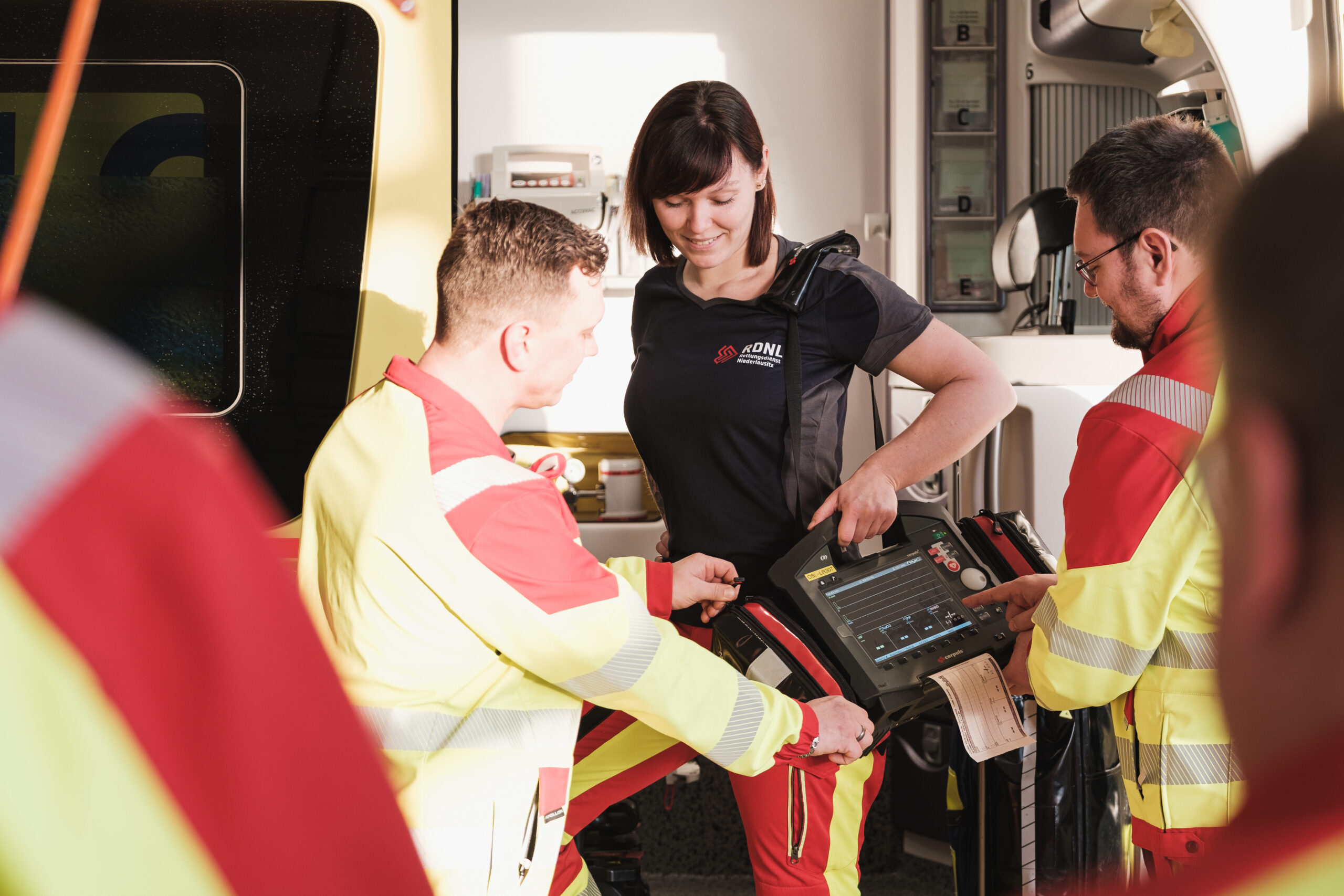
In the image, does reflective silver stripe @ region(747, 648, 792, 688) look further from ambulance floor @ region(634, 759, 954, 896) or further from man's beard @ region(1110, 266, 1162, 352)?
ambulance floor @ region(634, 759, 954, 896)

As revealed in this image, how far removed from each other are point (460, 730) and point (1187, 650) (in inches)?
33.7

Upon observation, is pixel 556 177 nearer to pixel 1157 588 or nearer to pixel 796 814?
pixel 796 814

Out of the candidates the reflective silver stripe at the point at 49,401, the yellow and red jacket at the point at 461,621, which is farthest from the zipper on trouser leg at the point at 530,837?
the reflective silver stripe at the point at 49,401

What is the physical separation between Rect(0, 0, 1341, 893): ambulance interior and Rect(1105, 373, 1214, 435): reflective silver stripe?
2.71 feet

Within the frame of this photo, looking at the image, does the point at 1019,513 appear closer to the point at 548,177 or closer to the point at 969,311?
the point at 969,311

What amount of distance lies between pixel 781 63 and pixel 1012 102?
2.40 ft

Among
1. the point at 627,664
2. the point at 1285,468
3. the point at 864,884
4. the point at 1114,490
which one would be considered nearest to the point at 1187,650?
the point at 1114,490

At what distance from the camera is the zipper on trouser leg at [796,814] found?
1.49 metres

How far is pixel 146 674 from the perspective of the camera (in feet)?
0.59

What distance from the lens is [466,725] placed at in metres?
1.15

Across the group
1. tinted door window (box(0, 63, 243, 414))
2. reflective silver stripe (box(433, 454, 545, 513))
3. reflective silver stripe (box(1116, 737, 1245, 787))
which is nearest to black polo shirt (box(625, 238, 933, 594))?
reflective silver stripe (box(433, 454, 545, 513))

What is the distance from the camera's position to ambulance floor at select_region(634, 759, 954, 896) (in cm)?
259

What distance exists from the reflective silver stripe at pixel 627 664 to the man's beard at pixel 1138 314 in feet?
2.48

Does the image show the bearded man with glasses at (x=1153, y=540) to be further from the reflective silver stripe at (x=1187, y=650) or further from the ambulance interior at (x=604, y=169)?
the ambulance interior at (x=604, y=169)
